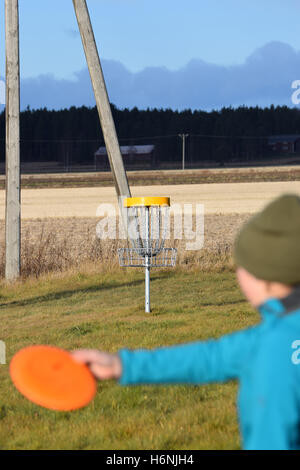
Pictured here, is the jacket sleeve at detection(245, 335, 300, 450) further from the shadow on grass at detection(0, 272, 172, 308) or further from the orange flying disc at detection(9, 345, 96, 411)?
the shadow on grass at detection(0, 272, 172, 308)

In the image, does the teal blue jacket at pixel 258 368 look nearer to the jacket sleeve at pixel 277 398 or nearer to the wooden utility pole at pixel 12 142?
the jacket sleeve at pixel 277 398

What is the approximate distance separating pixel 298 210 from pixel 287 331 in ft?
1.00

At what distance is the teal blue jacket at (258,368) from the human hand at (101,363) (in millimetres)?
20

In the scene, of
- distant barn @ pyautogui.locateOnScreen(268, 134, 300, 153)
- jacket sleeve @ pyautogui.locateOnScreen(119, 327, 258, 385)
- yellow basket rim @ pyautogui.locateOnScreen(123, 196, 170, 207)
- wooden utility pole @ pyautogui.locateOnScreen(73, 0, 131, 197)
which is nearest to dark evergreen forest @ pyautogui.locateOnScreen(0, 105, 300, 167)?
distant barn @ pyautogui.locateOnScreen(268, 134, 300, 153)

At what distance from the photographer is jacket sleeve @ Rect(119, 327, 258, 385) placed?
1880 millimetres

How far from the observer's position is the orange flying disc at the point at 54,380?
74.5 inches

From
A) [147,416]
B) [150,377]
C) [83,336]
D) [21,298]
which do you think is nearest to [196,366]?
[150,377]

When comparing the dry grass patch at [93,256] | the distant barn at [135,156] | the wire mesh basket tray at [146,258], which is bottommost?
the dry grass patch at [93,256]

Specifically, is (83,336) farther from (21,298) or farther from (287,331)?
(287,331)

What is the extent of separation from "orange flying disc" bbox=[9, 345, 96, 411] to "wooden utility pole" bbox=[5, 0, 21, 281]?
1136 centimetres

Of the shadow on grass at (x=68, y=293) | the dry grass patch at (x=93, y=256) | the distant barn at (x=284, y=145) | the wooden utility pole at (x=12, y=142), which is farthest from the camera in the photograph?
the distant barn at (x=284, y=145)

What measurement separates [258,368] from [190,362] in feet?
0.60

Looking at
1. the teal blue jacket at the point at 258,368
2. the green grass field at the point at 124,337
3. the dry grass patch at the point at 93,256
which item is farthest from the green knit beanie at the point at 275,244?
the dry grass patch at the point at 93,256

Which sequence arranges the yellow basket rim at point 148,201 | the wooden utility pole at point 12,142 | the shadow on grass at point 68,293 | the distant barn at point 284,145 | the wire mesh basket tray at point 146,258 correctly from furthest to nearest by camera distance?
the distant barn at point 284,145, the wooden utility pole at point 12,142, the shadow on grass at point 68,293, the wire mesh basket tray at point 146,258, the yellow basket rim at point 148,201
